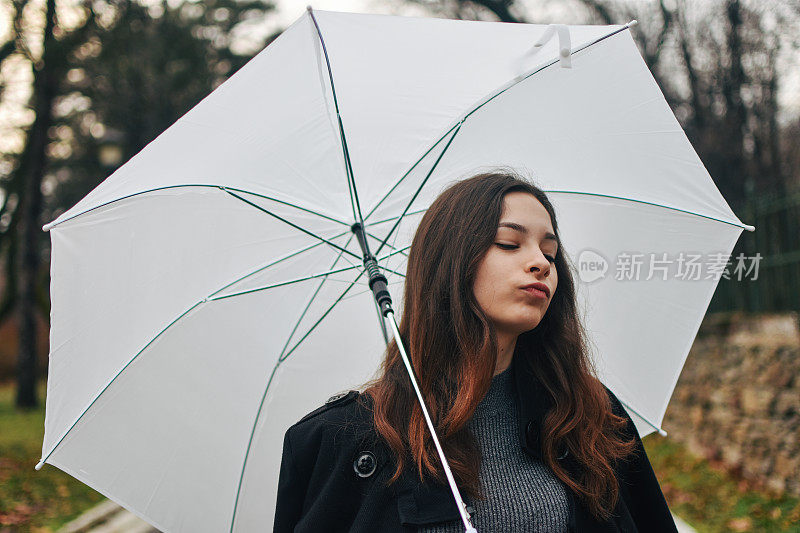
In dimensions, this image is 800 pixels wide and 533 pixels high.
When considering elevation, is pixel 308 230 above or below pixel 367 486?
above

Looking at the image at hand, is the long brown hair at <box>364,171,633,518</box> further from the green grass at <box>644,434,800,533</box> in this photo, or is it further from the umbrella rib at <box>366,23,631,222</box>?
the green grass at <box>644,434,800,533</box>

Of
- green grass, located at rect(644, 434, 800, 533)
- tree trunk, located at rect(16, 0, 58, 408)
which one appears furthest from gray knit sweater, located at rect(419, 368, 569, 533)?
tree trunk, located at rect(16, 0, 58, 408)

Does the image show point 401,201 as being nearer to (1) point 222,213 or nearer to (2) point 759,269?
(1) point 222,213

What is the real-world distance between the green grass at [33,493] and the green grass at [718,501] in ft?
18.5

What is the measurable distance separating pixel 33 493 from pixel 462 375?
23.1ft

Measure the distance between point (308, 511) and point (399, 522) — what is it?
0.95 feet

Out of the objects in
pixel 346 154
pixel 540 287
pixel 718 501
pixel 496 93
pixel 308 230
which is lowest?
pixel 718 501

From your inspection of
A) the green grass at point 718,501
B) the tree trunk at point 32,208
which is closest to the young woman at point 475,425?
the green grass at point 718,501

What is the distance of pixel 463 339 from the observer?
2.28 meters
